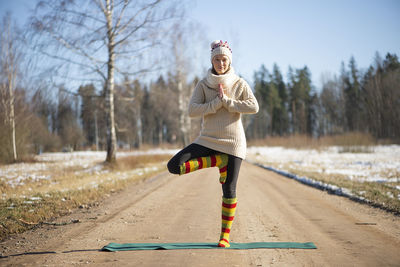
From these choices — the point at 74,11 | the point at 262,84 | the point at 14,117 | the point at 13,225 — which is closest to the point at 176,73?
the point at 14,117

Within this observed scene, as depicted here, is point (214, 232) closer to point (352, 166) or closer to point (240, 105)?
point (240, 105)

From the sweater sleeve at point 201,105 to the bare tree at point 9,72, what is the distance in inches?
749

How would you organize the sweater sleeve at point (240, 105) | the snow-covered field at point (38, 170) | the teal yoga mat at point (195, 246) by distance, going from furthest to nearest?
the snow-covered field at point (38, 170) < the sweater sleeve at point (240, 105) < the teal yoga mat at point (195, 246)

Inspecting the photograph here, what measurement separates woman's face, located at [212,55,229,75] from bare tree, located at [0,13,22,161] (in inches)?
756

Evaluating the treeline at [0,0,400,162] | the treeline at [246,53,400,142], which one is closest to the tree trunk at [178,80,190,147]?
the treeline at [0,0,400,162]

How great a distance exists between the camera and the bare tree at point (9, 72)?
1908 centimetres

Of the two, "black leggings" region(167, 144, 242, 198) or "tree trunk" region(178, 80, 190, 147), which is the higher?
"tree trunk" region(178, 80, 190, 147)

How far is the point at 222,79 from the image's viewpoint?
138 inches

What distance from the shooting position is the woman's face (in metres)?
3.53

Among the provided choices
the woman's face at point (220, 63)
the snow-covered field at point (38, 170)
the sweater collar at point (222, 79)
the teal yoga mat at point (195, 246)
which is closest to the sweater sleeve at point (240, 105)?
the sweater collar at point (222, 79)

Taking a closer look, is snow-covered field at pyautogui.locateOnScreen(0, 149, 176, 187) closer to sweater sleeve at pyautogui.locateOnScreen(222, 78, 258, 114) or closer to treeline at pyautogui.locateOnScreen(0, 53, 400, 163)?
treeline at pyautogui.locateOnScreen(0, 53, 400, 163)

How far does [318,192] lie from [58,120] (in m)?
54.8

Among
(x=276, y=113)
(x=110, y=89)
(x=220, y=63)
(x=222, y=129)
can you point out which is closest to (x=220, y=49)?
(x=220, y=63)

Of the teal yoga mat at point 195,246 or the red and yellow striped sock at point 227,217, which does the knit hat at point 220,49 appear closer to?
the red and yellow striped sock at point 227,217
